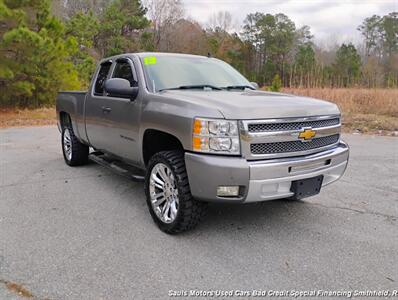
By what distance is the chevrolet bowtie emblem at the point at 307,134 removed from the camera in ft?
11.0

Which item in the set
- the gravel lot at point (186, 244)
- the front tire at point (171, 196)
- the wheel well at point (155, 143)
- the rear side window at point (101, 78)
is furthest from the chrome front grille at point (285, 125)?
the rear side window at point (101, 78)

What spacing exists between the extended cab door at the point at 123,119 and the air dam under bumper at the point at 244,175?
1.14 metres

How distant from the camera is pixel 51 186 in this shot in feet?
17.0

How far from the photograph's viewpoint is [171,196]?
3580mm

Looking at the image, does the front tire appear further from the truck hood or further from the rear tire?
the rear tire

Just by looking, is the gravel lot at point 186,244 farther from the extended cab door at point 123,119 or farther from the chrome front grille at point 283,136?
the chrome front grille at point 283,136

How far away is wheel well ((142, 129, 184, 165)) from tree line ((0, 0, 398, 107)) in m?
11.0

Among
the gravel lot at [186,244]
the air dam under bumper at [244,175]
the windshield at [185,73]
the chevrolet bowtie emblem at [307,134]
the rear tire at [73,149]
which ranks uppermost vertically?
the windshield at [185,73]

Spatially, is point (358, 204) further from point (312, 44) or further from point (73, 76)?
point (312, 44)

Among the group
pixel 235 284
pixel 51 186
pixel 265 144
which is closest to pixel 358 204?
pixel 265 144

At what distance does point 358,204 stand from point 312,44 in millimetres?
56144

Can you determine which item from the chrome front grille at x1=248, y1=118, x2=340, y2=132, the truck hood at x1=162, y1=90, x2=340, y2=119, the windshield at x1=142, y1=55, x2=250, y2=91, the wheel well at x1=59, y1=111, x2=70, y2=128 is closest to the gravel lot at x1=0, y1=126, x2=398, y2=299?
the chrome front grille at x1=248, y1=118, x2=340, y2=132

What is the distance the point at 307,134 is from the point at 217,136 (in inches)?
35.2

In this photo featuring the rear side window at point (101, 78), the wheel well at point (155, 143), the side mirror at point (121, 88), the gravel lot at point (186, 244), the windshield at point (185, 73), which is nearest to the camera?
the gravel lot at point (186, 244)
